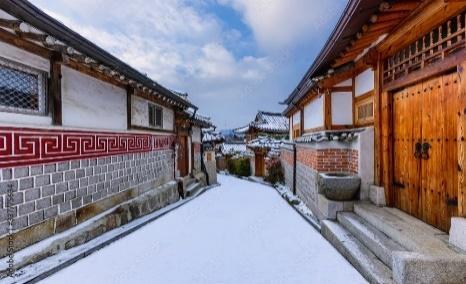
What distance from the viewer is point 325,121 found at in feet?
25.2

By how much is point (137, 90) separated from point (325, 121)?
554 cm

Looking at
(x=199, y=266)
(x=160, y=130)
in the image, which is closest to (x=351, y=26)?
(x=199, y=266)

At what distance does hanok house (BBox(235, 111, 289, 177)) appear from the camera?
21.1 m

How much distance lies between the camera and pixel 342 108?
7473mm

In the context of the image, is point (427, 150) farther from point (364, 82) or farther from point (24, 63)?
point (24, 63)

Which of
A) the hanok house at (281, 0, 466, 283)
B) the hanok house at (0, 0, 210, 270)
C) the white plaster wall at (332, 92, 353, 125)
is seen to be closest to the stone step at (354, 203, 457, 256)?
the hanok house at (281, 0, 466, 283)

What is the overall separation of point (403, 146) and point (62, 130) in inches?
235

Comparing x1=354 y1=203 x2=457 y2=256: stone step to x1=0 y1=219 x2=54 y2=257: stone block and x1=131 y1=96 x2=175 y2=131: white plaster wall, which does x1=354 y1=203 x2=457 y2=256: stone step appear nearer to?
x1=0 y1=219 x2=54 y2=257: stone block

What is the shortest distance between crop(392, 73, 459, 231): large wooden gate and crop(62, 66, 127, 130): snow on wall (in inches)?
235

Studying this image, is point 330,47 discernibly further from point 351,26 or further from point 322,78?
point 322,78

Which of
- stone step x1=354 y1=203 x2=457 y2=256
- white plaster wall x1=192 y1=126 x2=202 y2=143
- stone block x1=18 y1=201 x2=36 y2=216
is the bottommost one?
stone step x1=354 y1=203 x2=457 y2=256

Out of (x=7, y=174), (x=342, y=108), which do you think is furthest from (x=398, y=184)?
(x=7, y=174)

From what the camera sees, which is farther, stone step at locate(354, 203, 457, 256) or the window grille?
the window grille

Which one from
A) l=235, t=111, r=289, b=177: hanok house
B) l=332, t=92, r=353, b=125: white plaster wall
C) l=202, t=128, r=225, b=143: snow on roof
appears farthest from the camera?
l=202, t=128, r=225, b=143: snow on roof
